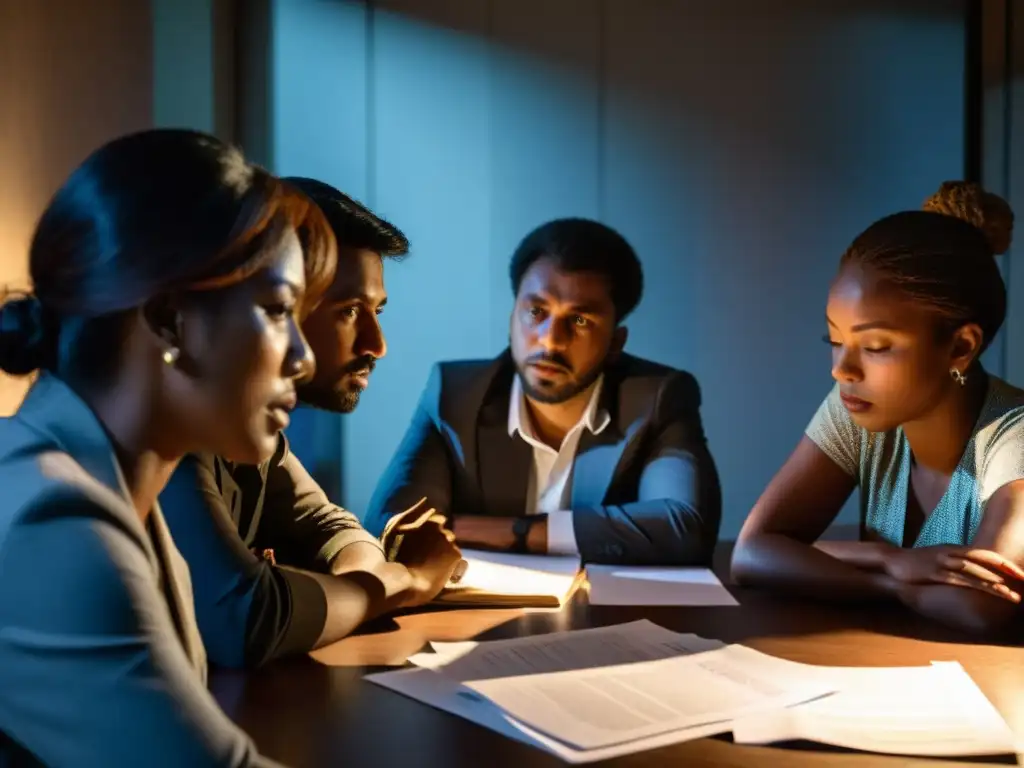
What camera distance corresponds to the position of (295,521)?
5.77ft

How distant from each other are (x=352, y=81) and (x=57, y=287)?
3.16m

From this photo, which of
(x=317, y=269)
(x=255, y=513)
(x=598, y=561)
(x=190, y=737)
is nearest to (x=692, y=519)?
(x=598, y=561)

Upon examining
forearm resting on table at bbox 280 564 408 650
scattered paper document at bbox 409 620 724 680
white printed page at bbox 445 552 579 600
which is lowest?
white printed page at bbox 445 552 579 600

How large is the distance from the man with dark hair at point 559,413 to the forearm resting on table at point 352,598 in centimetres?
86

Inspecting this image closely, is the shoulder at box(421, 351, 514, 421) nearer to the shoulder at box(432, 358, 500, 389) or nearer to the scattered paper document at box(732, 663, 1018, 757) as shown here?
the shoulder at box(432, 358, 500, 389)

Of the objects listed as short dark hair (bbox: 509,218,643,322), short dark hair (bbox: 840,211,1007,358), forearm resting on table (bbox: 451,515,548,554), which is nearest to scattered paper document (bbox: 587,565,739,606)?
forearm resting on table (bbox: 451,515,548,554)

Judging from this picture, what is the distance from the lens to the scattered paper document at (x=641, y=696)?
3.52ft

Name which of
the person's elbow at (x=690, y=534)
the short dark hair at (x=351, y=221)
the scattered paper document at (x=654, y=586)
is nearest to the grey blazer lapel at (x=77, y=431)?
the short dark hair at (x=351, y=221)

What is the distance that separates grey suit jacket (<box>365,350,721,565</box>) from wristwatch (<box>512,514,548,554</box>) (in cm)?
20

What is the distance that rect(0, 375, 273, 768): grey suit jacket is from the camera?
70cm

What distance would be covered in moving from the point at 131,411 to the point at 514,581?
3.64 feet

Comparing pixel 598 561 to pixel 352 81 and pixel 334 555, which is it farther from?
pixel 352 81

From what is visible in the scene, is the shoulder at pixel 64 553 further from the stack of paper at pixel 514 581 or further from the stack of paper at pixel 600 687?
the stack of paper at pixel 514 581

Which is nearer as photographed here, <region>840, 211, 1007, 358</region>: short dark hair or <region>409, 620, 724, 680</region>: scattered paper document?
<region>409, 620, 724, 680</region>: scattered paper document
